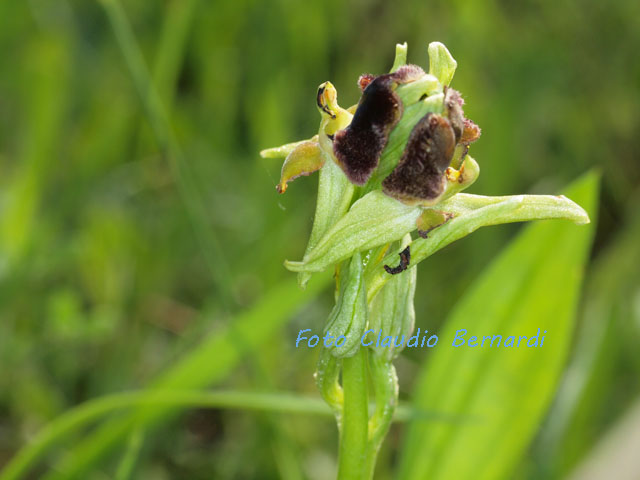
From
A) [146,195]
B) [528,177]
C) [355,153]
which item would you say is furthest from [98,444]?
[528,177]

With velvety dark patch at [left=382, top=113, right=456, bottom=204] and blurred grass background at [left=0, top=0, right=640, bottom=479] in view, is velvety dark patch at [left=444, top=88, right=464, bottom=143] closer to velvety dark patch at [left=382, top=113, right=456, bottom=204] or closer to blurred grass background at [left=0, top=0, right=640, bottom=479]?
velvety dark patch at [left=382, top=113, right=456, bottom=204]

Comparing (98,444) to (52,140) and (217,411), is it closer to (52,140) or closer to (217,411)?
(217,411)

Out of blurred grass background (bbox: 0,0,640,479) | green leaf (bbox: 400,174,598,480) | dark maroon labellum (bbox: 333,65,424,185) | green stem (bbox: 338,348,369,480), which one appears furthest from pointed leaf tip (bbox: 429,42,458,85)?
blurred grass background (bbox: 0,0,640,479)

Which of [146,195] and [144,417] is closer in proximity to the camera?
[144,417]

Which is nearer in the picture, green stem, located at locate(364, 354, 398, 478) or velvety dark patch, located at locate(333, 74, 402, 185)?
velvety dark patch, located at locate(333, 74, 402, 185)

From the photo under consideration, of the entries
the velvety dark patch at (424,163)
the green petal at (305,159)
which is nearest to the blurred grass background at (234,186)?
the green petal at (305,159)
